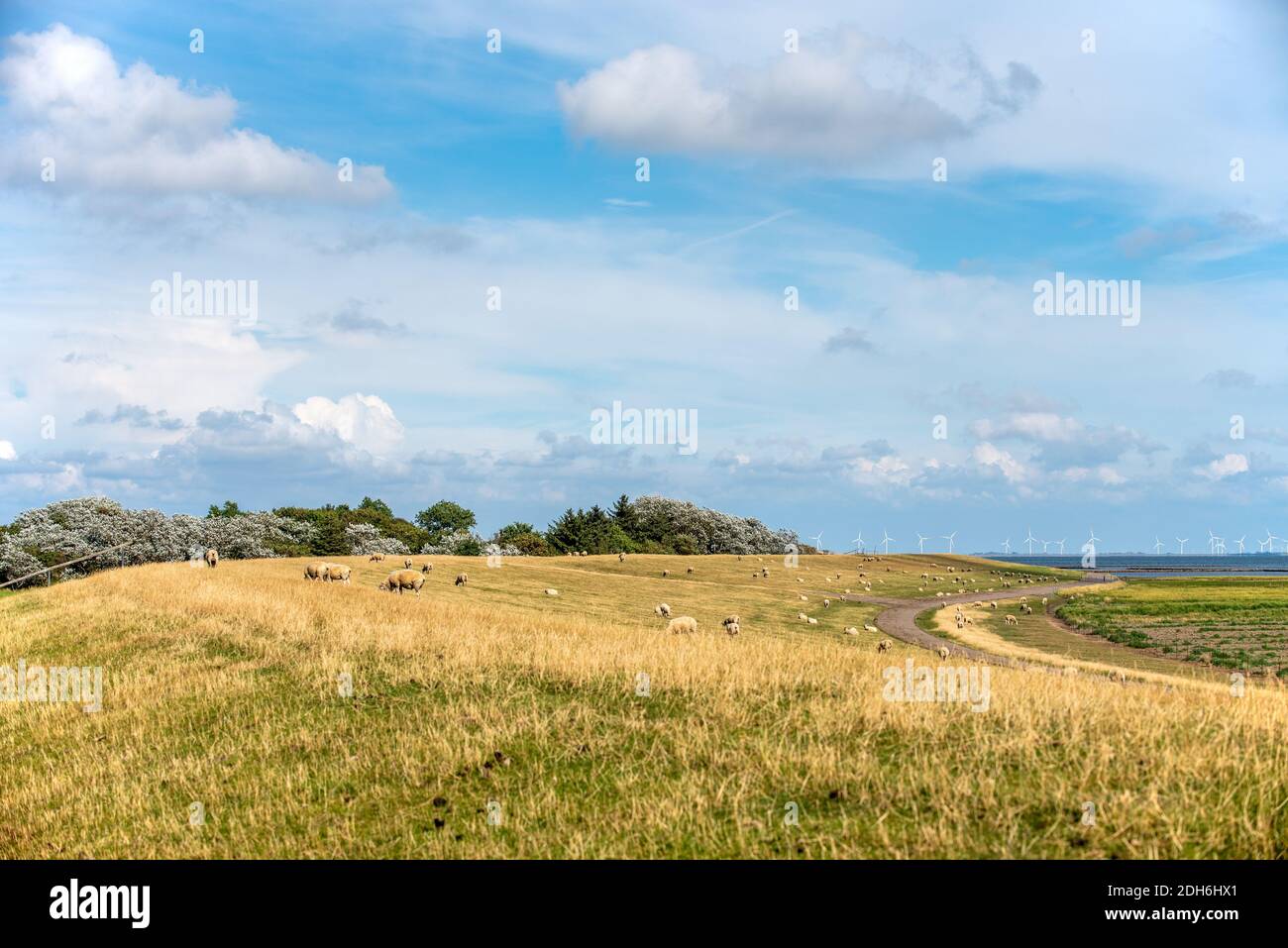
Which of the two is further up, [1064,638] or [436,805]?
[436,805]

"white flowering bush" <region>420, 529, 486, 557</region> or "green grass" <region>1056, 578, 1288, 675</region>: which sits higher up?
"white flowering bush" <region>420, 529, 486, 557</region>

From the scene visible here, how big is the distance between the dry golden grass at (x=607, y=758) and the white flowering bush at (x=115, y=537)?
77.5 m

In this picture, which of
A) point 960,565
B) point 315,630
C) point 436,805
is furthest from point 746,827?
point 960,565

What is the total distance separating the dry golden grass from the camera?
11.2 meters

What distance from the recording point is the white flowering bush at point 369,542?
115 m

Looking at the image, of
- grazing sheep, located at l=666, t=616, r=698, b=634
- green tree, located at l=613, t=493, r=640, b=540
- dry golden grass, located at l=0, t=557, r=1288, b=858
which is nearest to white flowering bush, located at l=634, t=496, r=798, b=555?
green tree, located at l=613, t=493, r=640, b=540

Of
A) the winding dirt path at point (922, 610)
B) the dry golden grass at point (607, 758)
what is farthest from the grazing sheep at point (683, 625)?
the winding dirt path at point (922, 610)

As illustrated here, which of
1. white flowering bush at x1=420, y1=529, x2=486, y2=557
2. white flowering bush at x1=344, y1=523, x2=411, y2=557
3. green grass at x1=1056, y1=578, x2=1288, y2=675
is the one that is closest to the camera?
green grass at x1=1056, y1=578, x2=1288, y2=675

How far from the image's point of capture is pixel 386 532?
428ft

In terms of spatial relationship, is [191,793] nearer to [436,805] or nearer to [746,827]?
[436,805]

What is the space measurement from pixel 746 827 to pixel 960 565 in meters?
178

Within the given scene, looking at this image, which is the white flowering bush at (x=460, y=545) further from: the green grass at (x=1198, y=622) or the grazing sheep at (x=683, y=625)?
the grazing sheep at (x=683, y=625)

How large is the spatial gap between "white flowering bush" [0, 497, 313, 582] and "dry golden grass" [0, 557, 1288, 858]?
77.5m

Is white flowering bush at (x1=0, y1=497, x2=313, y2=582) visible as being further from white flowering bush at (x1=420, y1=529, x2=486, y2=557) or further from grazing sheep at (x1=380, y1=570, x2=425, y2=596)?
grazing sheep at (x1=380, y1=570, x2=425, y2=596)
